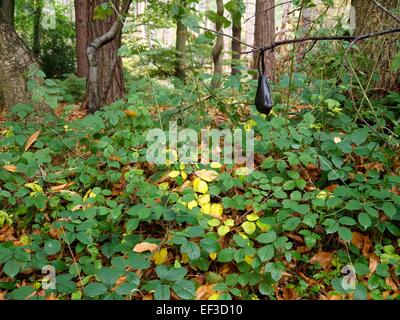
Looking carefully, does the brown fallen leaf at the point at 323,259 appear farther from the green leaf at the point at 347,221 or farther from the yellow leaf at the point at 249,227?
the yellow leaf at the point at 249,227

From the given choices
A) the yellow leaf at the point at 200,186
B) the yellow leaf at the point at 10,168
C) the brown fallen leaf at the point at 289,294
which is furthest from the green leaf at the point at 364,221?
the yellow leaf at the point at 10,168

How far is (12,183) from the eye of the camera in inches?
105

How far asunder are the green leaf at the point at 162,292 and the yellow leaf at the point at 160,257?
337 mm

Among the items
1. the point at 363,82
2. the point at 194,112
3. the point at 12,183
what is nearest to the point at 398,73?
the point at 363,82

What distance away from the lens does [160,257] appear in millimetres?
2227

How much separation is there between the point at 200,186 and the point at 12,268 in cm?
121

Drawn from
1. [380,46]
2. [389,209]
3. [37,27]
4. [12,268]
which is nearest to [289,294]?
[389,209]

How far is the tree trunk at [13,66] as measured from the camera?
13.8 feet

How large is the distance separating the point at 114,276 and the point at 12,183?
1.26m

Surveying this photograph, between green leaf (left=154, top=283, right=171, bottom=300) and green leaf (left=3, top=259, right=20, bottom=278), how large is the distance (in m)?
0.73

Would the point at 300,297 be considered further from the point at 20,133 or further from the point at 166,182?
the point at 20,133

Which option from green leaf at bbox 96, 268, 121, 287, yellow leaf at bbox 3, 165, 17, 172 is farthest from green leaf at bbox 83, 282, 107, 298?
yellow leaf at bbox 3, 165, 17, 172

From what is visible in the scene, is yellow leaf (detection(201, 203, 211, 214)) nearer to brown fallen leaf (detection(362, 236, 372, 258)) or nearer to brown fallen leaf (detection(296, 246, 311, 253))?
brown fallen leaf (detection(296, 246, 311, 253))

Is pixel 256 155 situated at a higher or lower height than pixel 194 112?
lower
